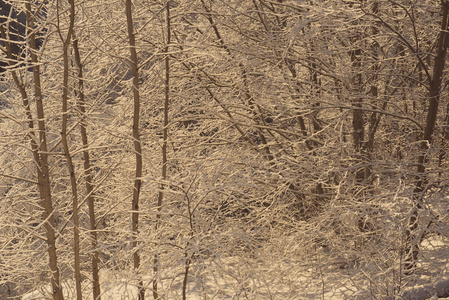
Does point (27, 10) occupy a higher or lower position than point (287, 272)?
higher

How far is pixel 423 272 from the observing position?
205 inches

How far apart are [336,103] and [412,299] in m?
2.20

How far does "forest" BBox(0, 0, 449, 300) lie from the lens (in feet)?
12.8

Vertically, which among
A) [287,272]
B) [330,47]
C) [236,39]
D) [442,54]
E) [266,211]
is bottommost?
[287,272]

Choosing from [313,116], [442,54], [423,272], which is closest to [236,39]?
[313,116]

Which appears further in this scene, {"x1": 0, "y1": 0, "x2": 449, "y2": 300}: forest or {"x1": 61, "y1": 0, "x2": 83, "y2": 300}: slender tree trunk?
{"x1": 0, "y1": 0, "x2": 449, "y2": 300}: forest

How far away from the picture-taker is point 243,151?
22.2ft

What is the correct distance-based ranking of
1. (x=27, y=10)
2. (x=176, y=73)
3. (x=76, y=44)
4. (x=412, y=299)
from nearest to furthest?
(x=27, y=10)
(x=76, y=44)
(x=412, y=299)
(x=176, y=73)

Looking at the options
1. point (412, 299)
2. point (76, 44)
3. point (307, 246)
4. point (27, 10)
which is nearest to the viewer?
point (27, 10)

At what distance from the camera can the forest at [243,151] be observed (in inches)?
153

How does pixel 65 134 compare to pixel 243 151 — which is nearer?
pixel 65 134

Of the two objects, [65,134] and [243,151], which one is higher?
[65,134]

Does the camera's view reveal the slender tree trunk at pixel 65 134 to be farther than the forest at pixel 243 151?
No

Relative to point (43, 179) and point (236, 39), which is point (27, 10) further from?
point (236, 39)
